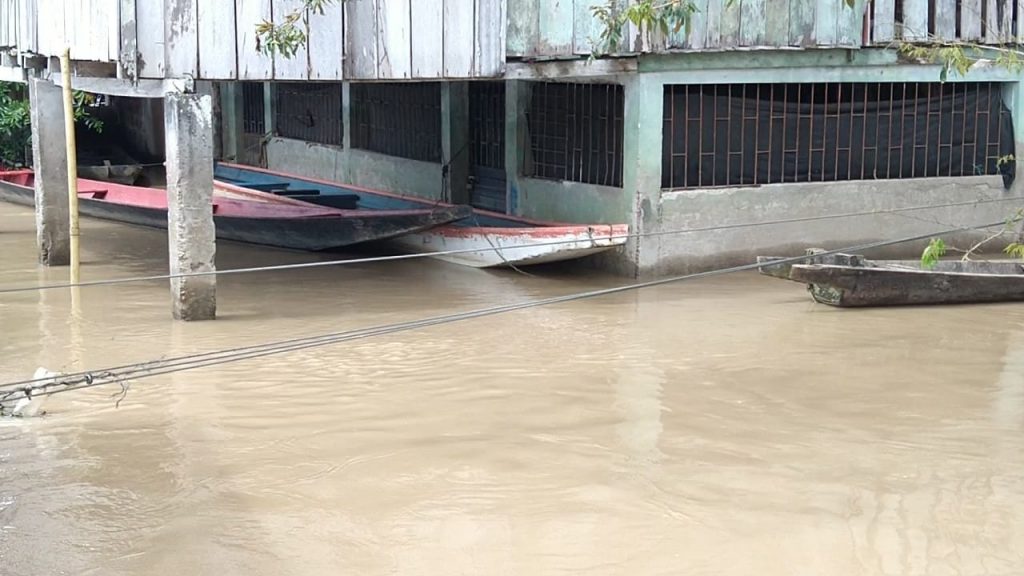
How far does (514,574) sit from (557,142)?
8574mm

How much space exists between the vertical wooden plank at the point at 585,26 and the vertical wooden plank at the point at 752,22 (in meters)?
1.40

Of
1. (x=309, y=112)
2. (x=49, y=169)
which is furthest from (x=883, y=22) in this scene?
(x=309, y=112)

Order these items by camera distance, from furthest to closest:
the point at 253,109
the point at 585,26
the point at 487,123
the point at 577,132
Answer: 1. the point at 253,109
2. the point at 487,123
3. the point at 577,132
4. the point at 585,26

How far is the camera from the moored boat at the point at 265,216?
12.7m

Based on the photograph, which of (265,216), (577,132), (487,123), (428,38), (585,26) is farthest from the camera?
(487,123)

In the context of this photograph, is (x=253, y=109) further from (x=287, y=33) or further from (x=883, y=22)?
(x=883, y=22)

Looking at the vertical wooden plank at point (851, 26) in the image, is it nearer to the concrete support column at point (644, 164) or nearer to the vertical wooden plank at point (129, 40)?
the concrete support column at point (644, 164)

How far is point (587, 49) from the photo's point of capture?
11406mm

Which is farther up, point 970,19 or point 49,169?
point 970,19

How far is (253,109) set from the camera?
2078 cm

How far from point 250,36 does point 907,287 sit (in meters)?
5.86

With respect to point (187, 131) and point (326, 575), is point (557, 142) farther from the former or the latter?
point (326, 575)

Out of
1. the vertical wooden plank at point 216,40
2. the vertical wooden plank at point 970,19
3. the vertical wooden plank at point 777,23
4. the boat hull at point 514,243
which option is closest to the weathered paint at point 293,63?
the vertical wooden plank at point 216,40

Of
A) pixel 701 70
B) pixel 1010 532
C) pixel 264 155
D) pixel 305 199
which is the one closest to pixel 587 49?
pixel 701 70
